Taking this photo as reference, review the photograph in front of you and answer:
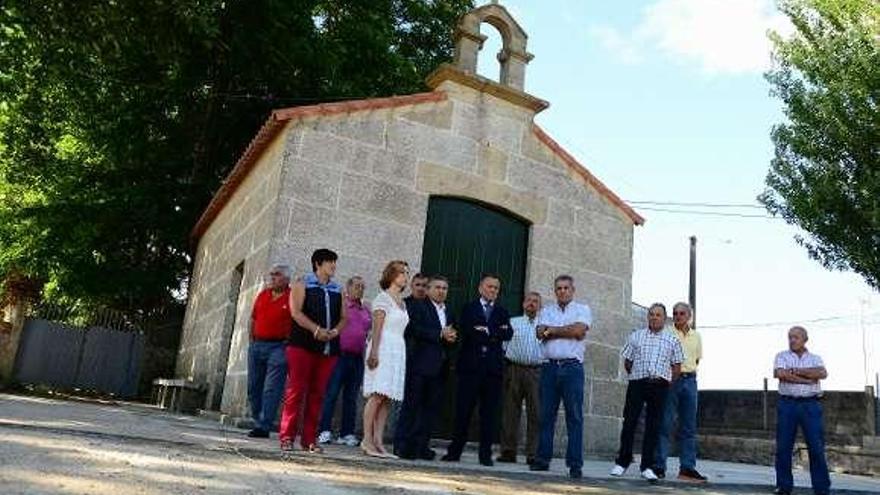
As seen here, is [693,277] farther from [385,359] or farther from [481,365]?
[385,359]

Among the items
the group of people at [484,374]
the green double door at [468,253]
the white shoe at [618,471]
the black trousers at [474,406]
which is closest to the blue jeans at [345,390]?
the group of people at [484,374]

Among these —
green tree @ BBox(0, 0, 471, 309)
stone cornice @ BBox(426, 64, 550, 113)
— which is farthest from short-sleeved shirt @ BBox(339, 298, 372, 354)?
green tree @ BBox(0, 0, 471, 309)

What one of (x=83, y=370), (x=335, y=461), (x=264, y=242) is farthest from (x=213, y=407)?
(x=83, y=370)

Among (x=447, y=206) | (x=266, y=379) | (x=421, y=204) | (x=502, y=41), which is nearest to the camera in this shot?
(x=266, y=379)

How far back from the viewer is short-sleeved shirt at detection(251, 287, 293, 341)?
7.60 metres

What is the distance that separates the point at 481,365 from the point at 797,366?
10.0 feet

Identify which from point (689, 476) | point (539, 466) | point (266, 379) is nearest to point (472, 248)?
point (266, 379)

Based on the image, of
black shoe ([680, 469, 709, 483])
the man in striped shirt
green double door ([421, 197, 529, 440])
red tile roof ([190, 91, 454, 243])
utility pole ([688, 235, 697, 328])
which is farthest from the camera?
utility pole ([688, 235, 697, 328])

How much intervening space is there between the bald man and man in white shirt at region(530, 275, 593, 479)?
1993 millimetres

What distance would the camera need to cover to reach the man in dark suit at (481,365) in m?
6.77

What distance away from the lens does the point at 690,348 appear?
782 centimetres

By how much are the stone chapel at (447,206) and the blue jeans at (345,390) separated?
3.72 ft

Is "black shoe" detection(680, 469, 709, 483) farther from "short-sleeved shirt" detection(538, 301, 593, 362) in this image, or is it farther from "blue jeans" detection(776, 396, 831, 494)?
"short-sleeved shirt" detection(538, 301, 593, 362)

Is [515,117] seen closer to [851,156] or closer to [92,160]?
[851,156]
